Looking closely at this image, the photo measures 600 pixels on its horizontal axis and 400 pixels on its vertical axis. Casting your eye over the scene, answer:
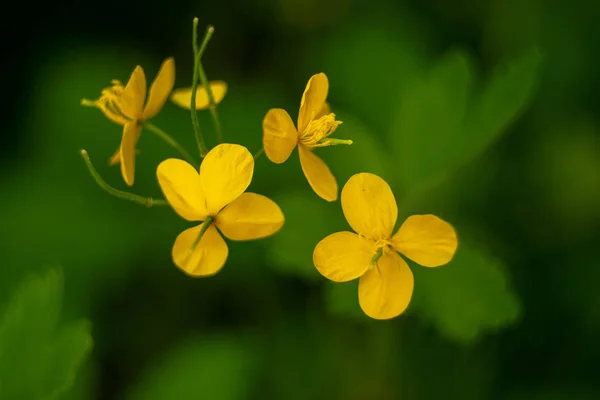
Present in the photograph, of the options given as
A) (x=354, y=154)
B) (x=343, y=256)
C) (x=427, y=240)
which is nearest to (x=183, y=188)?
(x=343, y=256)

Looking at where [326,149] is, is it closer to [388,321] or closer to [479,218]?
[388,321]

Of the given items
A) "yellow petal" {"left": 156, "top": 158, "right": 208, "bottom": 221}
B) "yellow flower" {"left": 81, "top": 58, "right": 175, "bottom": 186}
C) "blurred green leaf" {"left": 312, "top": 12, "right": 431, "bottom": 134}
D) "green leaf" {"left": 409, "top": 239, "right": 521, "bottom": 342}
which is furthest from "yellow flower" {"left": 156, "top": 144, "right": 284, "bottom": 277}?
"blurred green leaf" {"left": 312, "top": 12, "right": 431, "bottom": 134}

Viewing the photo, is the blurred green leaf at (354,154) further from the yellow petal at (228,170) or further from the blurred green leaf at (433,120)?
the yellow petal at (228,170)

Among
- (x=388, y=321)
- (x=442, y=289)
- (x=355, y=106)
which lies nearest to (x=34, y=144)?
(x=355, y=106)

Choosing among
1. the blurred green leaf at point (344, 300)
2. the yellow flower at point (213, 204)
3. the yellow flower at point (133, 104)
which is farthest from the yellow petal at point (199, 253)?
the blurred green leaf at point (344, 300)

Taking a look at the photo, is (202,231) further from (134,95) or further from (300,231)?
(300,231)
